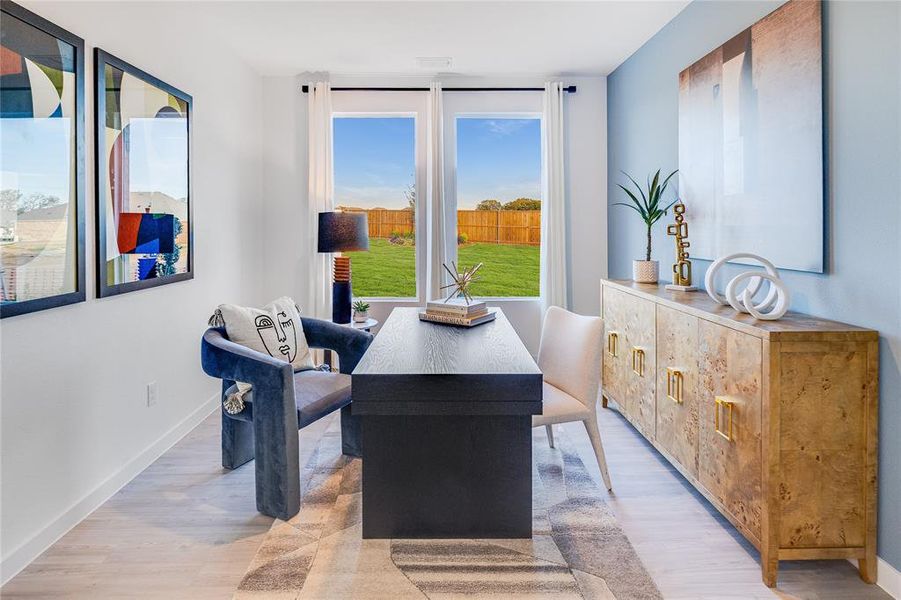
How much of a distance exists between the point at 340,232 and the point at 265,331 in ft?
5.01

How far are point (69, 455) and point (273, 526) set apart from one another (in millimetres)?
886

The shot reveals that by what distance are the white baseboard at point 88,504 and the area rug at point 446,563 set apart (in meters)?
0.82

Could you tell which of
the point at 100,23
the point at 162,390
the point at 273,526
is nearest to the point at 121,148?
the point at 100,23

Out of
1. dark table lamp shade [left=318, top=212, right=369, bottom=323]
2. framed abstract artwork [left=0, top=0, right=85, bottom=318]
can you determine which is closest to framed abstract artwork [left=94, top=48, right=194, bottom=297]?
framed abstract artwork [left=0, top=0, right=85, bottom=318]

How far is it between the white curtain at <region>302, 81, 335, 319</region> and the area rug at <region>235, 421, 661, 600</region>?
99.1 inches

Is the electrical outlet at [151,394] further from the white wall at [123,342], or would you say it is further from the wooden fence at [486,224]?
the wooden fence at [486,224]

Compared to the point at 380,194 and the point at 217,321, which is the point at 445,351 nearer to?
the point at 217,321

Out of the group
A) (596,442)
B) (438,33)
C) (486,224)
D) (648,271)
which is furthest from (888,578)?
(486,224)

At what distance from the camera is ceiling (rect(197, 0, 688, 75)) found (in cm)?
341

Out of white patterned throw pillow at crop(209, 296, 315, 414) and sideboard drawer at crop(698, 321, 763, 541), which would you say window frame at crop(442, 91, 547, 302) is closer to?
white patterned throw pillow at crop(209, 296, 315, 414)

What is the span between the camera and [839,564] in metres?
2.08

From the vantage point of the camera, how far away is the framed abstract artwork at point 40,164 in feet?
6.47

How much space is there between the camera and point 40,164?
7.00ft

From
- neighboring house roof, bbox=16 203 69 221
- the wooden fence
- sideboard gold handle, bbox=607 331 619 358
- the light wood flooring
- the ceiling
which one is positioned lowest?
the light wood flooring
